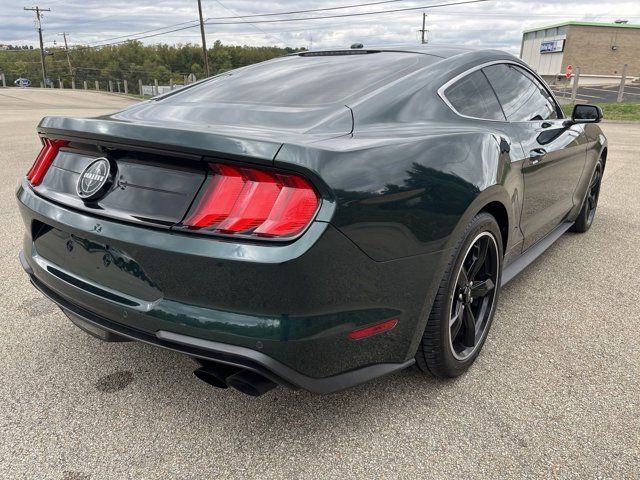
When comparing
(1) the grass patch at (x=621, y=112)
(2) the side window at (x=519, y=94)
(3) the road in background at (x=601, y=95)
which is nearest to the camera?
(2) the side window at (x=519, y=94)

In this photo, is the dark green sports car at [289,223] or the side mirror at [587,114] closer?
the dark green sports car at [289,223]

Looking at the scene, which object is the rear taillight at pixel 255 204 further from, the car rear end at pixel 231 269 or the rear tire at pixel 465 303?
the rear tire at pixel 465 303

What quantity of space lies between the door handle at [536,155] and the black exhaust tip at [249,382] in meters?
1.93

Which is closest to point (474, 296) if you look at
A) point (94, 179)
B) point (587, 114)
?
point (94, 179)

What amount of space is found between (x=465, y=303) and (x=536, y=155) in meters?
1.06

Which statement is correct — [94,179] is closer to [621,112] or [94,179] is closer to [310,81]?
[310,81]

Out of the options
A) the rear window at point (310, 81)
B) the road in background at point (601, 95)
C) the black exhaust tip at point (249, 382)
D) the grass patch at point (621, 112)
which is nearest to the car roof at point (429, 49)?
the rear window at point (310, 81)

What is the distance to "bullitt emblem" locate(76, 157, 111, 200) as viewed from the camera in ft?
6.33

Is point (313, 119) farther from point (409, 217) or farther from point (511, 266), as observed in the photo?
point (511, 266)

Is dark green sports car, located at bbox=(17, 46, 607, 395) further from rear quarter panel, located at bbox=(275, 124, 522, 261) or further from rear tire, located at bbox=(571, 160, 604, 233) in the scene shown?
rear tire, located at bbox=(571, 160, 604, 233)

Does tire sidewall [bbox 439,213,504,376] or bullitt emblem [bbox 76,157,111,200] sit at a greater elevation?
bullitt emblem [bbox 76,157,111,200]

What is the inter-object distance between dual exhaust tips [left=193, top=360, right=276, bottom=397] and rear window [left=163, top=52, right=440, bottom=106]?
1.14 meters

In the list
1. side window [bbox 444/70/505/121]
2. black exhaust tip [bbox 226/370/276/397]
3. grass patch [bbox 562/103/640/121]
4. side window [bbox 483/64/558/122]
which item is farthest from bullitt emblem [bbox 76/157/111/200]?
grass patch [bbox 562/103/640/121]

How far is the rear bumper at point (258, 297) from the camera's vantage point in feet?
5.40
